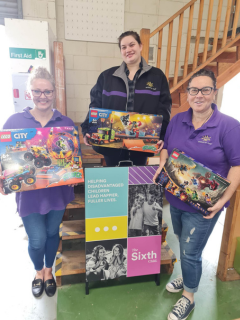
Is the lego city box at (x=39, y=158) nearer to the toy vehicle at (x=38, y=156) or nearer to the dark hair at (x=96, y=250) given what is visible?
the toy vehicle at (x=38, y=156)

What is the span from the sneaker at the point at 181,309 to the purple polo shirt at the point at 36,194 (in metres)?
1.03

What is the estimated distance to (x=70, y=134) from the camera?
4.37 feet

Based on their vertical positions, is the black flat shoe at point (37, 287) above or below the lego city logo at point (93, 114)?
below

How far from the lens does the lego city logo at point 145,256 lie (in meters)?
1.65

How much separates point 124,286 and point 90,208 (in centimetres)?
75

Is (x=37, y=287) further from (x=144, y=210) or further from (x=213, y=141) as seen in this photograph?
(x=213, y=141)

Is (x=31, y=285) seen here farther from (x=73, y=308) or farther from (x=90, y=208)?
(x=90, y=208)

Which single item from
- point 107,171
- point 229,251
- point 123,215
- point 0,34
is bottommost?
point 229,251

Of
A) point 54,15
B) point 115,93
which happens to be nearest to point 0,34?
point 54,15

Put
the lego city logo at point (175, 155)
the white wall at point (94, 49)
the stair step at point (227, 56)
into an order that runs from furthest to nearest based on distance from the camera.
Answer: the white wall at point (94, 49) < the stair step at point (227, 56) < the lego city logo at point (175, 155)

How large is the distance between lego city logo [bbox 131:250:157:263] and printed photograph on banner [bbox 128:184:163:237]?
15cm

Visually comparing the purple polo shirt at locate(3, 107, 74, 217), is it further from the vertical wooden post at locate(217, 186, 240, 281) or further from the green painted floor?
the vertical wooden post at locate(217, 186, 240, 281)

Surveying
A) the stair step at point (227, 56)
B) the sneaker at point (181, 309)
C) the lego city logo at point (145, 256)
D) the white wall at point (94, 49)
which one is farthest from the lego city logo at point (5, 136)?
the stair step at point (227, 56)

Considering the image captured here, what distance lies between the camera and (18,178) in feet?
4.10
